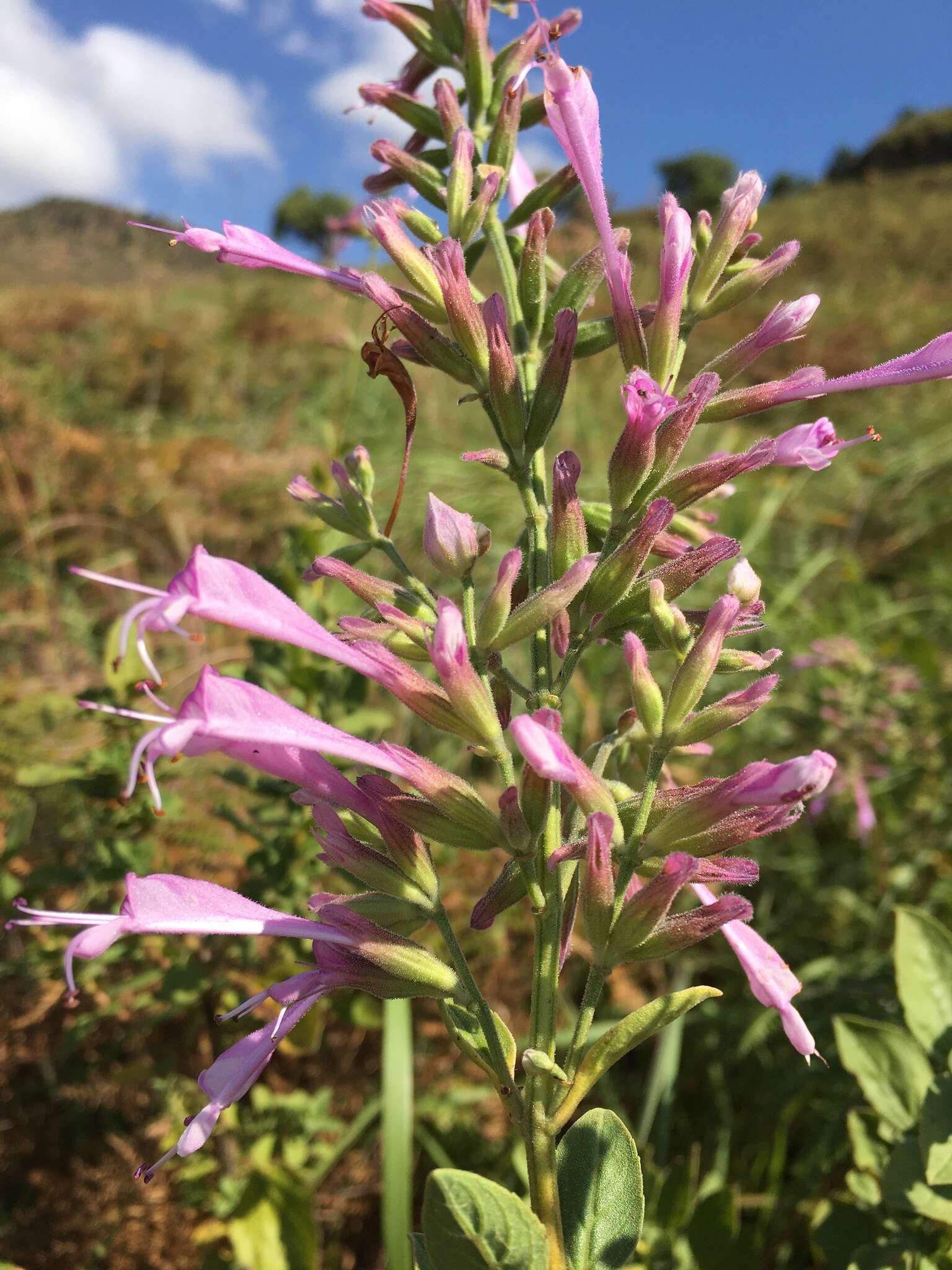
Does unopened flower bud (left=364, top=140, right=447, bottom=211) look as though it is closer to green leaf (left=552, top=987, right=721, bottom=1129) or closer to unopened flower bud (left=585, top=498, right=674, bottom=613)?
unopened flower bud (left=585, top=498, right=674, bottom=613)

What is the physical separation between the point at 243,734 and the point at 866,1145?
103cm

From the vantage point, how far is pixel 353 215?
85.0 inches

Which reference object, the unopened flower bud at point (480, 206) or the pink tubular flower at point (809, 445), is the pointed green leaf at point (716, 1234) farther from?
the unopened flower bud at point (480, 206)

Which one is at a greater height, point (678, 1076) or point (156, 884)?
point (156, 884)

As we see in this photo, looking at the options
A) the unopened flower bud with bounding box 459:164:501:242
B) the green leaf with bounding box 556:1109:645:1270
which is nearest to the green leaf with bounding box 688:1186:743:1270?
the green leaf with bounding box 556:1109:645:1270

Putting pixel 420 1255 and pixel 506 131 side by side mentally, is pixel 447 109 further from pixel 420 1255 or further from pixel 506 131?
pixel 420 1255

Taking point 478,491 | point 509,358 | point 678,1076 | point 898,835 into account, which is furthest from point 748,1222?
point 478,491

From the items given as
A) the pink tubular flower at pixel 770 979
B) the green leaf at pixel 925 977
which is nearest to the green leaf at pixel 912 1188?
the green leaf at pixel 925 977

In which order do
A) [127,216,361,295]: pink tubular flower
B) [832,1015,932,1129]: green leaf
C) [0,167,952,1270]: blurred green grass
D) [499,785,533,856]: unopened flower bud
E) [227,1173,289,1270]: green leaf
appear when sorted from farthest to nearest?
[0,167,952,1270]: blurred green grass, [227,1173,289,1270]: green leaf, [832,1015,932,1129]: green leaf, [127,216,361,295]: pink tubular flower, [499,785,533,856]: unopened flower bud

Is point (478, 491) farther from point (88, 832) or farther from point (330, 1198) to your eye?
point (330, 1198)

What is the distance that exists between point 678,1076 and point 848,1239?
0.92 m

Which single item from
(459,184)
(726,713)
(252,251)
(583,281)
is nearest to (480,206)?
(459,184)

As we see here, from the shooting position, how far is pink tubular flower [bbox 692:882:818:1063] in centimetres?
83

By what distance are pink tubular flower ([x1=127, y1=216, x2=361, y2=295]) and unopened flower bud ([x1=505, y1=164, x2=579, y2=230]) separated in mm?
267
